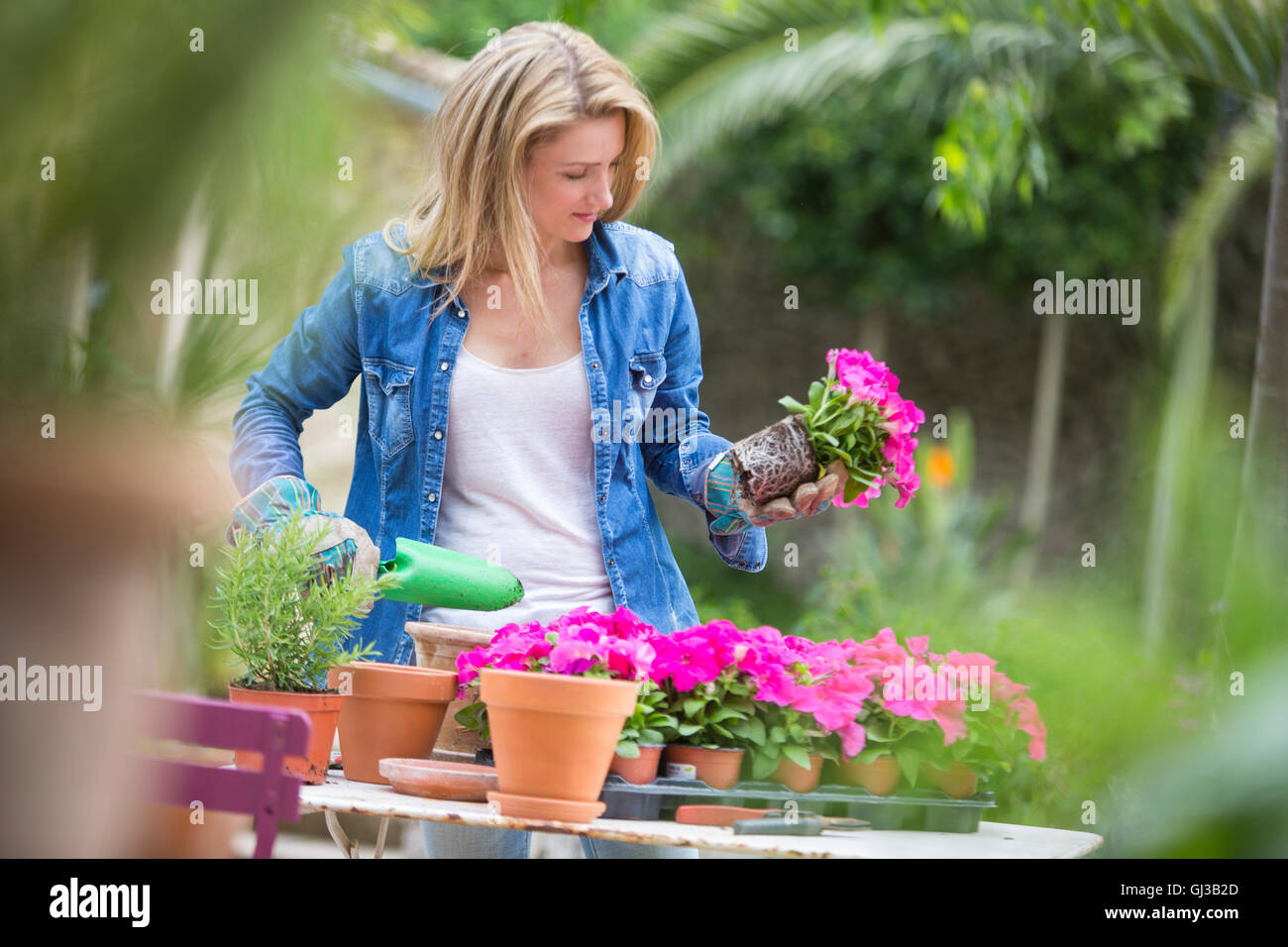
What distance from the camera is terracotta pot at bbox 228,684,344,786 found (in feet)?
5.13

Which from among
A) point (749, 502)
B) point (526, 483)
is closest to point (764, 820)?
point (749, 502)

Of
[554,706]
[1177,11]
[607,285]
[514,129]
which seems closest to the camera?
[554,706]

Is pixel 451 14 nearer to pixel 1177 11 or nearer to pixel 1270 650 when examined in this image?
pixel 1177 11

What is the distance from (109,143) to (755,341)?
825 cm

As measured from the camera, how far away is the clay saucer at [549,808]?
1.37m

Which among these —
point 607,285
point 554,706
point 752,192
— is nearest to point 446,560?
point 554,706

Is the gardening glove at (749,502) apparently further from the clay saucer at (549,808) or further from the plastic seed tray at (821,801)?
the clay saucer at (549,808)

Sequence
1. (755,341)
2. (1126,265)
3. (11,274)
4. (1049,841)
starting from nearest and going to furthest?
(11,274) < (1049,841) < (1126,265) < (755,341)

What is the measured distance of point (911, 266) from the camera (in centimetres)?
813

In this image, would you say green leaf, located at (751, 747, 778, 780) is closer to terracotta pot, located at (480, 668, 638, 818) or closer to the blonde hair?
terracotta pot, located at (480, 668, 638, 818)

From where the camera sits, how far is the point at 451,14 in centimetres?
927

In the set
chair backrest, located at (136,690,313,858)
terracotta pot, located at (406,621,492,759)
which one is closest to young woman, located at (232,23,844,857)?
terracotta pot, located at (406,621,492,759)

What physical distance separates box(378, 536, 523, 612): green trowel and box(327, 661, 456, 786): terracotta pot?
114mm

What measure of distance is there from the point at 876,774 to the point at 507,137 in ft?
3.53
